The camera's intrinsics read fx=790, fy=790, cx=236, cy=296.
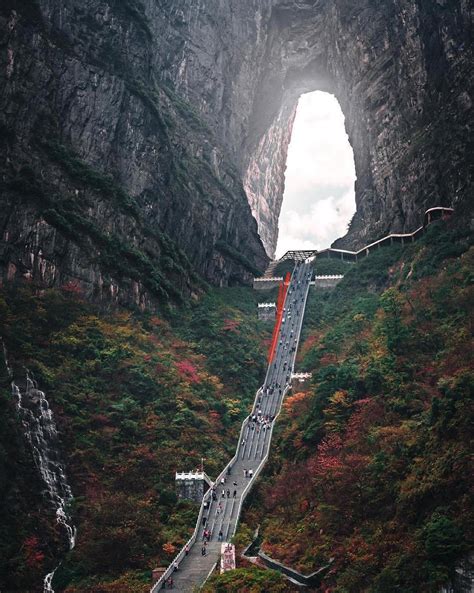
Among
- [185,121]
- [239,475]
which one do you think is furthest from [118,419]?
[185,121]

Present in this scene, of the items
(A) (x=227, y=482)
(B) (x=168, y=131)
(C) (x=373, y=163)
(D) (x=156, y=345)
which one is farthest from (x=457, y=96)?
(A) (x=227, y=482)

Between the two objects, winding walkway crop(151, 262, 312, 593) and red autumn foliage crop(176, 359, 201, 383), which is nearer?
winding walkway crop(151, 262, 312, 593)

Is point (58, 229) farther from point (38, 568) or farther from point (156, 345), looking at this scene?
point (38, 568)

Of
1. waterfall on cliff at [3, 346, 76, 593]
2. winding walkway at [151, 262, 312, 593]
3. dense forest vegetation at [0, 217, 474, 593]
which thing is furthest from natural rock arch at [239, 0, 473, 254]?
waterfall on cliff at [3, 346, 76, 593]

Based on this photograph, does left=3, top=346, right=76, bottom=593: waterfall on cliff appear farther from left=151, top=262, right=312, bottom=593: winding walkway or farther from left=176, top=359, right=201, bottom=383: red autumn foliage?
left=176, top=359, right=201, bottom=383: red autumn foliage

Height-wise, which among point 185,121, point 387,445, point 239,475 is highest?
point 185,121

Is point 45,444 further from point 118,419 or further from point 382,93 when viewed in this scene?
point 382,93
